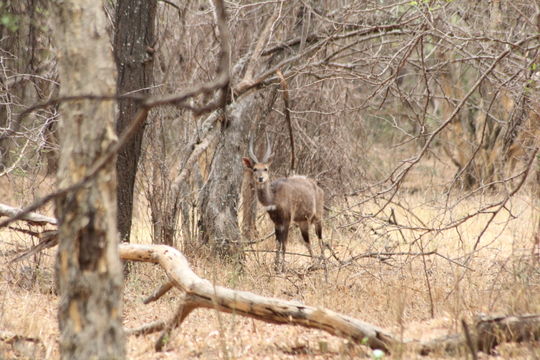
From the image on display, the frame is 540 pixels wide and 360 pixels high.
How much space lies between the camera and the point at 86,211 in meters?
3.54

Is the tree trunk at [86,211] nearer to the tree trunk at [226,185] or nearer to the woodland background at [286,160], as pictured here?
the woodland background at [286,160]

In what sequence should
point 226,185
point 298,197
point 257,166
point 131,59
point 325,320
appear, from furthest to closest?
point 298,197 < point 257,166 < point 226,185 < point 131,59 < point 325,320

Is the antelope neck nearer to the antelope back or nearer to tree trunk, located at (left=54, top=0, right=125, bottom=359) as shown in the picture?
the antelope back

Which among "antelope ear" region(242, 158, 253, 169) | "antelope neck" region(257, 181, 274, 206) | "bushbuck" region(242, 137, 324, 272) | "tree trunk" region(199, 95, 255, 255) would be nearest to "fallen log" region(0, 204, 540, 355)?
"tree trunk" region(199, 95, 255, 255)

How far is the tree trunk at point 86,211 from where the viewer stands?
3.55m

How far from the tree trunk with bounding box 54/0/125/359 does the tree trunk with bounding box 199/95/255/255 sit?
6.27 meters

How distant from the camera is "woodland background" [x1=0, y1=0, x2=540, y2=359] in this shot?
5855 millimetres

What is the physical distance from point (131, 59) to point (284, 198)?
3962mm

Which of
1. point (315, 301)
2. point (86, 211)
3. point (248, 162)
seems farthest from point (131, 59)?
point (86, 211)

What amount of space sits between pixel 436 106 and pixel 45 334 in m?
17.9

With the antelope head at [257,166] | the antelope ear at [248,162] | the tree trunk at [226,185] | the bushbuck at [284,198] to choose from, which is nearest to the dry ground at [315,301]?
the tree trunk at [226,185]

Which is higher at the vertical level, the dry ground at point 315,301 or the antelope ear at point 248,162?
the antelope ear at point 248,162

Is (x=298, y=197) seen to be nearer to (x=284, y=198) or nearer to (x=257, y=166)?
(x=284, y=198)

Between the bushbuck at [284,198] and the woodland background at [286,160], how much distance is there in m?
0.34
